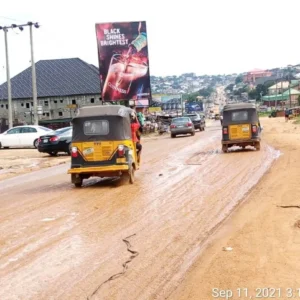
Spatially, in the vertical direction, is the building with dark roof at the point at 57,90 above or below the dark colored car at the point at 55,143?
above

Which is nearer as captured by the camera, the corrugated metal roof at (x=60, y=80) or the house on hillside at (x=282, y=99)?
the corrugated metal roof at (x=60, y=80)

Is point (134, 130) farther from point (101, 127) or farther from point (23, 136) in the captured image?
point (23, 136)

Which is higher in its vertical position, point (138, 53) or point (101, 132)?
point (138, 53)

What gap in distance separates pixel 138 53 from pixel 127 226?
126 ft

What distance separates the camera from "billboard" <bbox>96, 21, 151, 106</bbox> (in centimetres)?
→ 4638

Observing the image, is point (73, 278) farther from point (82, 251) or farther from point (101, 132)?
point (101, 132)

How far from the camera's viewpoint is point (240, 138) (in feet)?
83.1

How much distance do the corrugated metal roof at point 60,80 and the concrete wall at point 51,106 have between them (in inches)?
22.7

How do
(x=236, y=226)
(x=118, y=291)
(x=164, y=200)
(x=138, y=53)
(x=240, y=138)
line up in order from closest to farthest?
(x=118, y=291) < (x=236, y=226) < (x=164, y=200) < (x=240, y=138) < (x=138, y=53)

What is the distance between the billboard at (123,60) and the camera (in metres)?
46.4

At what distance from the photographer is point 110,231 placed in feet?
30.3

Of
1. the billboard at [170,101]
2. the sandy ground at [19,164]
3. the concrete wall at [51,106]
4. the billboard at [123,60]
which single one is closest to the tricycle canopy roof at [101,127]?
the sandy ground at [19,164]

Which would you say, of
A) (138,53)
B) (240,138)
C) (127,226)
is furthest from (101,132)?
(138,53)
